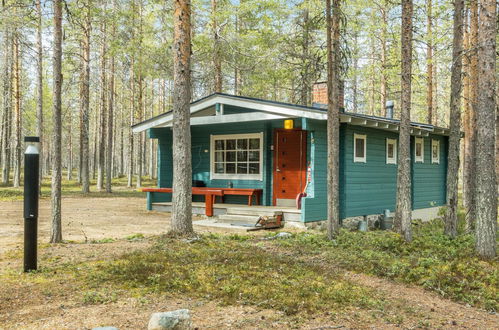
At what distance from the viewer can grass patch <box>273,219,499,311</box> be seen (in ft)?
16.6

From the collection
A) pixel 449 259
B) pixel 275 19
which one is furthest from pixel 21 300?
pixel 275 19

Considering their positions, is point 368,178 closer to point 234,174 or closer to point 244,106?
point 234,174

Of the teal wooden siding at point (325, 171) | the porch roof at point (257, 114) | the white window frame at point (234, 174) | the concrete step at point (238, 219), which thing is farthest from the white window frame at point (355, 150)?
the concrete step at point (238, 219)

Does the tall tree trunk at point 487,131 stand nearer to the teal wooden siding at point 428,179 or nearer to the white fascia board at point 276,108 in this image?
the white fascia board at point 276,108

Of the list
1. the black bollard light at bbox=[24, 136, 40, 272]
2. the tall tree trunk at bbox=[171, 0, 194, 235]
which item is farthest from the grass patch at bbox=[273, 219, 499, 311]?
the black bollard light at bbox=[24, 136, 40, 272]

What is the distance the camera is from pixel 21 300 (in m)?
4.15

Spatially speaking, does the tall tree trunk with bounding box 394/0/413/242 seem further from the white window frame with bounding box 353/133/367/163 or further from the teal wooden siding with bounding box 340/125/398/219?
the white window frame with bounding box 353/133/367/163

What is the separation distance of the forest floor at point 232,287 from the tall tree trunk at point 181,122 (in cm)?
50

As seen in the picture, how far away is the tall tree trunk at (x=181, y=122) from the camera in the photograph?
24.7 feet

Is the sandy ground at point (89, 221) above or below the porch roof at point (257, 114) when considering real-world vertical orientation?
below

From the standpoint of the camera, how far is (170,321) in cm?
329

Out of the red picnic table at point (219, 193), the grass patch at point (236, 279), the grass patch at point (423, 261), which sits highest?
the red picnic table at point (219, 193)

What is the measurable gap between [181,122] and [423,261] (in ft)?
15.5

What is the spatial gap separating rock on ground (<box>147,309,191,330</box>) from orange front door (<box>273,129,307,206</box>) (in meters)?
8.42
